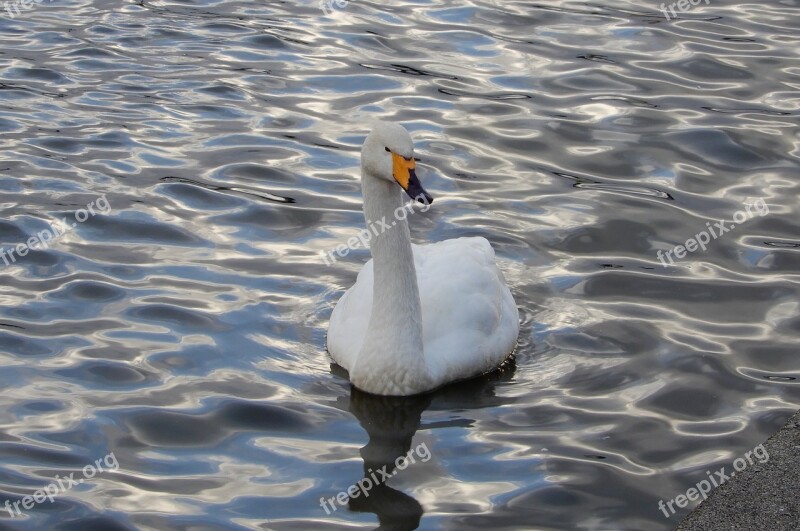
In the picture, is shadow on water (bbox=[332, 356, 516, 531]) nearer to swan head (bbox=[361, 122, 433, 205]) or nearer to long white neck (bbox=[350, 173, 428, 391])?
long white neck (bbox=[350, 173, 428, 391])

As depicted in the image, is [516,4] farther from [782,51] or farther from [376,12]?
[782,51]

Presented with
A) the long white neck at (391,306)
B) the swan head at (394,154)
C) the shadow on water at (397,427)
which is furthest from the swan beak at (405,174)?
the shadow on water at (397,427)

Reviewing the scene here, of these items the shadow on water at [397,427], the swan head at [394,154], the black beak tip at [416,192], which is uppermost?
the swan head at [394,154]

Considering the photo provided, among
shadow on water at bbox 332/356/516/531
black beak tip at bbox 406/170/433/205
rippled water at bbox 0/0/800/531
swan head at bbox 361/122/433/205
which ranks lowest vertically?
shadow on water at bbox 332/356/516/531

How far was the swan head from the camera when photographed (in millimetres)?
7164

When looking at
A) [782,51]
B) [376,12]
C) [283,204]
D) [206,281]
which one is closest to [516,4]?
[376,12]

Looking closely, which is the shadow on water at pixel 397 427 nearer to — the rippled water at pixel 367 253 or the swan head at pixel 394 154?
the rippled water at pixel 367 253

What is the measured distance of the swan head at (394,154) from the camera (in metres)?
7.16

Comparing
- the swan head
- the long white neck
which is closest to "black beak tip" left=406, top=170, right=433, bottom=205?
the swan head

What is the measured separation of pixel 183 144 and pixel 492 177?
2667mm

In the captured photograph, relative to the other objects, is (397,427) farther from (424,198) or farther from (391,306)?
(424,198)

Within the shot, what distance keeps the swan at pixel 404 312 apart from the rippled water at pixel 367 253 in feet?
0.49

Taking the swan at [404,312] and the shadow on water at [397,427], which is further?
the swan at [404,312]

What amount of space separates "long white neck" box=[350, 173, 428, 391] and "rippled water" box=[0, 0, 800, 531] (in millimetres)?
177
